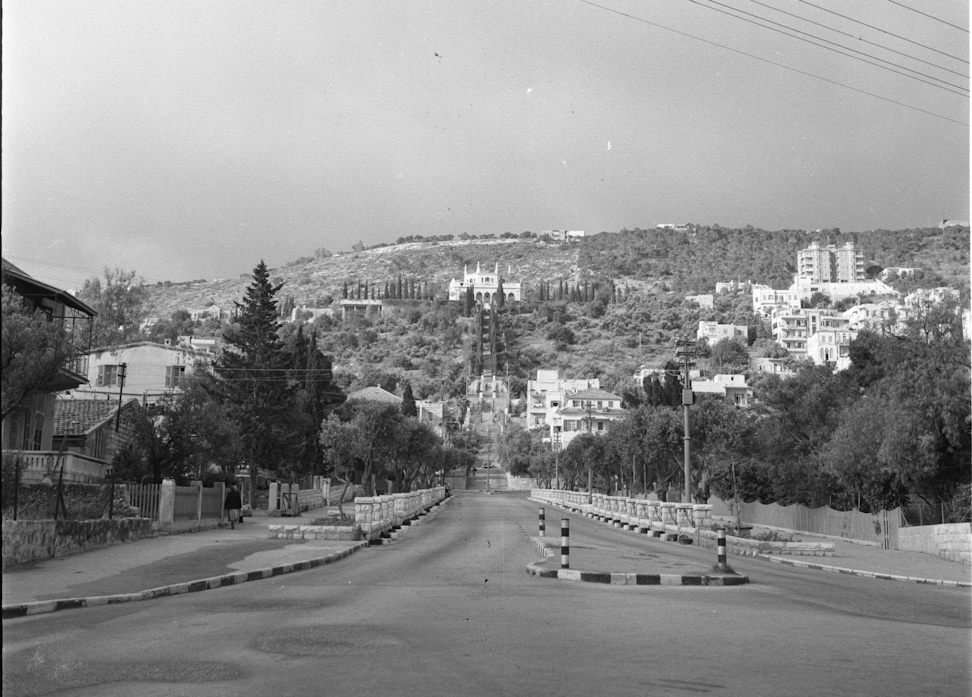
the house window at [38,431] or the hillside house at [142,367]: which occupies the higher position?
the hillside house at [142,367]

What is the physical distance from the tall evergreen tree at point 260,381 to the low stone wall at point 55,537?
113ft

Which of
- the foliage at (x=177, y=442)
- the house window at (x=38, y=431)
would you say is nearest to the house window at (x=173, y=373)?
the foliage at (x=177, y=442)

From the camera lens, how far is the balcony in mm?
27019

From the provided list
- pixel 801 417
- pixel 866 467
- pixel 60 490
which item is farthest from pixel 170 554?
pixel 801 417

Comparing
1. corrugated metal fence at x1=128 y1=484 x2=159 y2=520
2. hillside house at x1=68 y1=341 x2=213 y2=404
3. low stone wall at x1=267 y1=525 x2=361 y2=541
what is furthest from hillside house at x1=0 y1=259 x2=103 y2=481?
hillside house at x1=68 y1=341 x2=213 y2=404

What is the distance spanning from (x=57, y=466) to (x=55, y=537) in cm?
955

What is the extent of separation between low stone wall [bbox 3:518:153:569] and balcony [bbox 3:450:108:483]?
2.74 metres

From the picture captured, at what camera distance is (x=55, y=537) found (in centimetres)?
1952

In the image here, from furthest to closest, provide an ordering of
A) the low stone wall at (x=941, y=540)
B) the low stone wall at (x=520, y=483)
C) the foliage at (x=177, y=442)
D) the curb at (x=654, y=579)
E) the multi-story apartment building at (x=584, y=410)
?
1. the low stone wall at (x=520, y=483)
2. the multi-story apartment building at (x=584, y=410)
3. the foliage at (x=177, y=442)
4. the low stone wall at (x=941, y=540)
5. the curb at (x=654, y=579)

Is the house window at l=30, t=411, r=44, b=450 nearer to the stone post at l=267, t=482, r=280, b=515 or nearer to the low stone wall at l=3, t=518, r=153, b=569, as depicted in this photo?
the stone post at l=267, t=482, r=280, b=515

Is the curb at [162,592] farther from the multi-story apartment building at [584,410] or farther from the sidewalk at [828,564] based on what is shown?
the multi-story apartment building at [584,410]

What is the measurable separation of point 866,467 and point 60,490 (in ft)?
85.2

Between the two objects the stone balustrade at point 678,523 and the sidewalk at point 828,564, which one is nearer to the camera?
the sidewalk at point 828,564

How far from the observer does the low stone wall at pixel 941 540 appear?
27016 mm
